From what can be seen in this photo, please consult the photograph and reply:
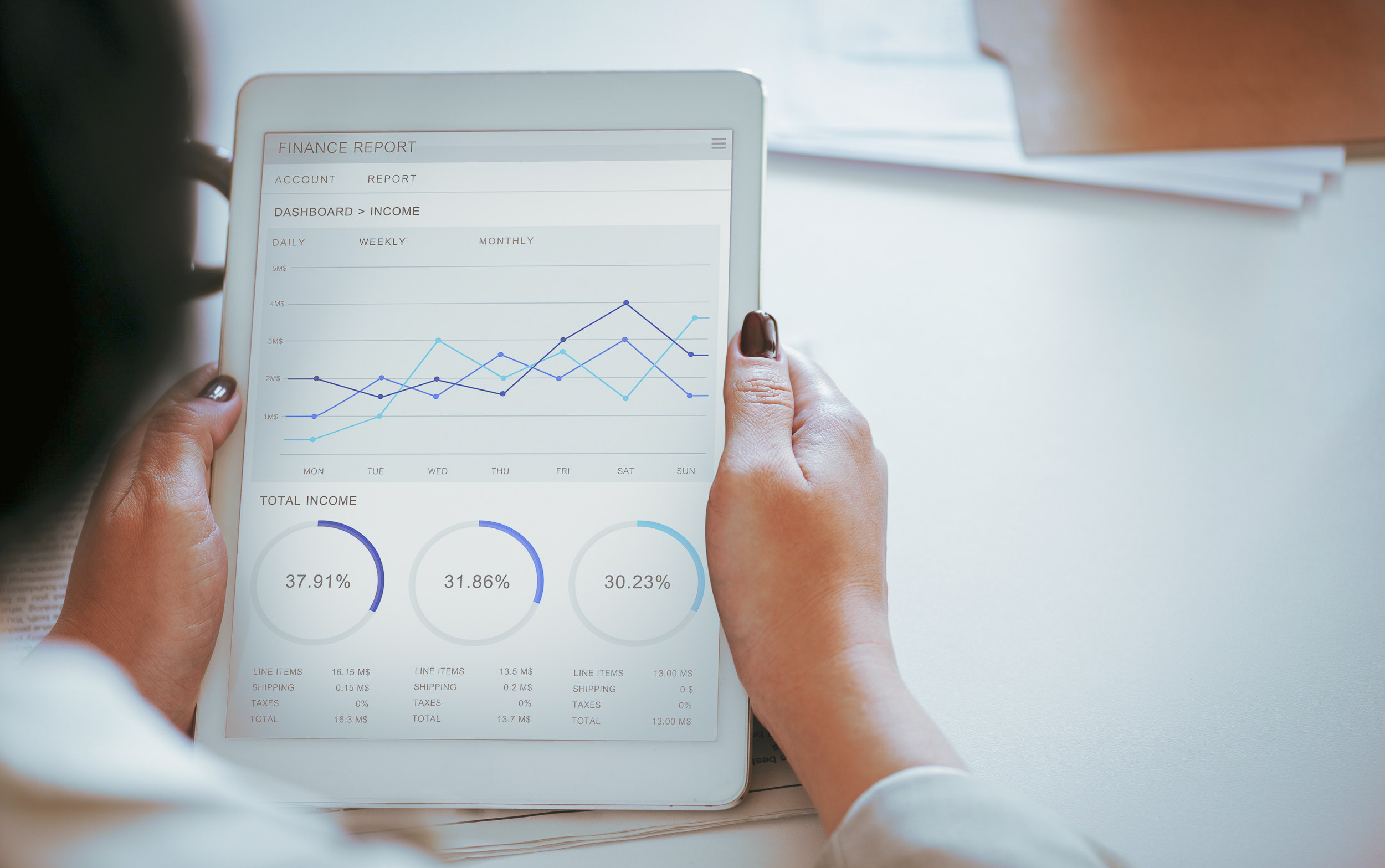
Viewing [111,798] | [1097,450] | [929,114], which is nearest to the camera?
[111,798]

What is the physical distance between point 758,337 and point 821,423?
0.06 meters

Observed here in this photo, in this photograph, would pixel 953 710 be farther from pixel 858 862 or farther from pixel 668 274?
pixel 668 274

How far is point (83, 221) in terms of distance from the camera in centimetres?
43

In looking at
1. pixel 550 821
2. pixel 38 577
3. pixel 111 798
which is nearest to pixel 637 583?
pixel 550 821

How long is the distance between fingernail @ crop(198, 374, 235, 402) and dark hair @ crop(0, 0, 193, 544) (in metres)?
0.07

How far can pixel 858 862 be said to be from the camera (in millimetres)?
302

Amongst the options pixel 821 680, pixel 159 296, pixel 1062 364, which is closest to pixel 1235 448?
pixel 1062 364

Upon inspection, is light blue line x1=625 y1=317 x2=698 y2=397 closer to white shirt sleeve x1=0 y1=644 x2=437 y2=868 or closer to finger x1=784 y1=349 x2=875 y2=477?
finger x1=784 y1=349 x2=875 y2=477

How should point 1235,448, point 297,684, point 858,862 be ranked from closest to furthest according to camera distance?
point 858,862 < point 297,684 < point 1235,448

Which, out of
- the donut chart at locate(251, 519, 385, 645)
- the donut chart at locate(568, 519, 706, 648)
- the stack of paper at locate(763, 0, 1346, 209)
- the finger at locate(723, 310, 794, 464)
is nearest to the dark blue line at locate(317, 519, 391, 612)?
the donut chart at locate(251, 519, 385, 645)

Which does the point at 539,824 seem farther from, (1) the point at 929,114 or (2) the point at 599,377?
(1) the point at 929,114

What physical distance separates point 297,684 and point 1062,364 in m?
0.54

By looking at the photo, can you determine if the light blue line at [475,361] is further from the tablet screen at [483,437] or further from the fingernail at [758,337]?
the fingernail at [758,337]

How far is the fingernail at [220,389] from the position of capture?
0.44 m
